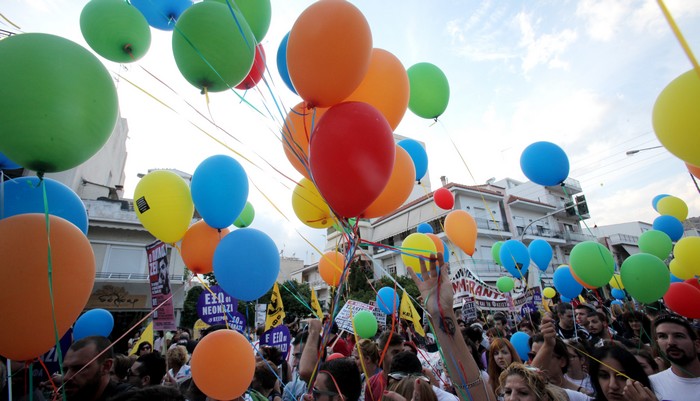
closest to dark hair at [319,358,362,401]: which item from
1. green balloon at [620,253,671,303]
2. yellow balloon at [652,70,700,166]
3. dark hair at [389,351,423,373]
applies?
dark hair at [389,351,423,373]

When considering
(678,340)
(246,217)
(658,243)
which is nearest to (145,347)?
(246,217)

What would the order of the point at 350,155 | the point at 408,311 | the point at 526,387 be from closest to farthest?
the point at 350,155 < the point at 526,387 < the point at 408,311

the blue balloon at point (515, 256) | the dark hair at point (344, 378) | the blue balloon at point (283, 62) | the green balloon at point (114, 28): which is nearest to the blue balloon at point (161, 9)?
the green balloon at point (114, 28)

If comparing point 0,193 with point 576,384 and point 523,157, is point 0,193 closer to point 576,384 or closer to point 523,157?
point 576,384

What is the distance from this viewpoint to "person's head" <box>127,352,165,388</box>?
10.8ft

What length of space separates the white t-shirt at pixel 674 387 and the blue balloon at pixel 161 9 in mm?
4825

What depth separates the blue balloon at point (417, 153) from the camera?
12.6ft

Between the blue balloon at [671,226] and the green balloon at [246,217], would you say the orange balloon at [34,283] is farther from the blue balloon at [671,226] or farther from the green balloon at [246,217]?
the blue balloon at [671,226]

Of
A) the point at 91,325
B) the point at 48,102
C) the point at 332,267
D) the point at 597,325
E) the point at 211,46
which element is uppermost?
the point at 211,46

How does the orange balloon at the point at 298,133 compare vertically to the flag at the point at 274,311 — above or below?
above

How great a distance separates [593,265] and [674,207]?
4.07 meters

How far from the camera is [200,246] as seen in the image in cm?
346

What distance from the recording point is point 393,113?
8.50ft

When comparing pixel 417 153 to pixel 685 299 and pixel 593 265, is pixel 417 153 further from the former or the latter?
pixel 685 299
